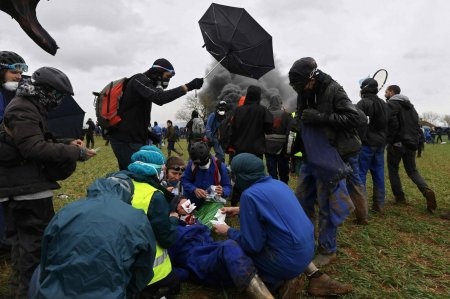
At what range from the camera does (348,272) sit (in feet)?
10.4

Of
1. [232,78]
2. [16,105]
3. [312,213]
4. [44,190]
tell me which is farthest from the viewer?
[232,78]

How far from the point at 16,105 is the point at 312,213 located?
9.68 feet

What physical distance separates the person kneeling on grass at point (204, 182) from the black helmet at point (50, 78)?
6.72 ft

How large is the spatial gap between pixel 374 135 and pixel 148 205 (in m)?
4.02

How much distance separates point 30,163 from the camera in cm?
236

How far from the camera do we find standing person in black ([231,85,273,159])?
16.9 feet

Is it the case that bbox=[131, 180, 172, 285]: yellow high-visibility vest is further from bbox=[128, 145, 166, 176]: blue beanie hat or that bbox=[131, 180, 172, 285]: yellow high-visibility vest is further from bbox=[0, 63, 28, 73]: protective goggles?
bbox=[0, 63, 28, 73]: protective goggles

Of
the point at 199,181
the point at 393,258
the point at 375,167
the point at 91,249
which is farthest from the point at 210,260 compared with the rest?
the point at 375,167

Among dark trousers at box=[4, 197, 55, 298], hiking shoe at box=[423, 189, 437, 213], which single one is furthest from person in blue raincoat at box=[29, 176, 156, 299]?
hiking shoe at box=[423, 189, 437, 213]

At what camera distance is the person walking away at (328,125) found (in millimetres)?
3080

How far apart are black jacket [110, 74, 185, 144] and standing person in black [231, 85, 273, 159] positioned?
1.95m

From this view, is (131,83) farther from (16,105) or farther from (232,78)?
(232,78)

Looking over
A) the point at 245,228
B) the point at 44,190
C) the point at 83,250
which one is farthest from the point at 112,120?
the point at 83,250

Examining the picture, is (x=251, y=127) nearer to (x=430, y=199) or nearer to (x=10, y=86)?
(x=430, y=199)
